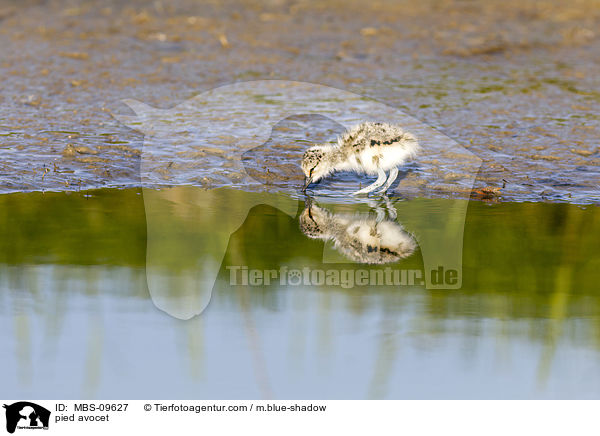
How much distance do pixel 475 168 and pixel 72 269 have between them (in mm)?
3259

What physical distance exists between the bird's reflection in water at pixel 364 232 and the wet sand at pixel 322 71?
2.36 ft

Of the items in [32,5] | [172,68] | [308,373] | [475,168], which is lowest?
[308,373]

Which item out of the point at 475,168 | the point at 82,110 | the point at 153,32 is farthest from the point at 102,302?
the point at 153,32

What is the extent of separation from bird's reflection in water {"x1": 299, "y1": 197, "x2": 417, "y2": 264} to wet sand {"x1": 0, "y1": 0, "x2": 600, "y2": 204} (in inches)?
28.3

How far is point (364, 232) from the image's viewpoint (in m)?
5.35

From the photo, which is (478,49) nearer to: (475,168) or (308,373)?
(475,168)

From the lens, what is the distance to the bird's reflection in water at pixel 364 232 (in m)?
4.96

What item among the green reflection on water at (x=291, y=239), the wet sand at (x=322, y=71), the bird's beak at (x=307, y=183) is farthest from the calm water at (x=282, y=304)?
the wet sand at (x=322, y=71)

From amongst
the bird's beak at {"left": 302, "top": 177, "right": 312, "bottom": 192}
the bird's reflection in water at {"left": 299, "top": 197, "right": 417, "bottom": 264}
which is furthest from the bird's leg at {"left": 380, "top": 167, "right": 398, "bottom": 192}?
the bird's beak at {"left": 302, "top": 177, "right": 312, "bottom": 192}

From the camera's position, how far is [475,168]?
668 cm

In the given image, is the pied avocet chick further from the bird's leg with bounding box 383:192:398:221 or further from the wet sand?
the wet sand

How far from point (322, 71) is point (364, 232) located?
4.57 m
